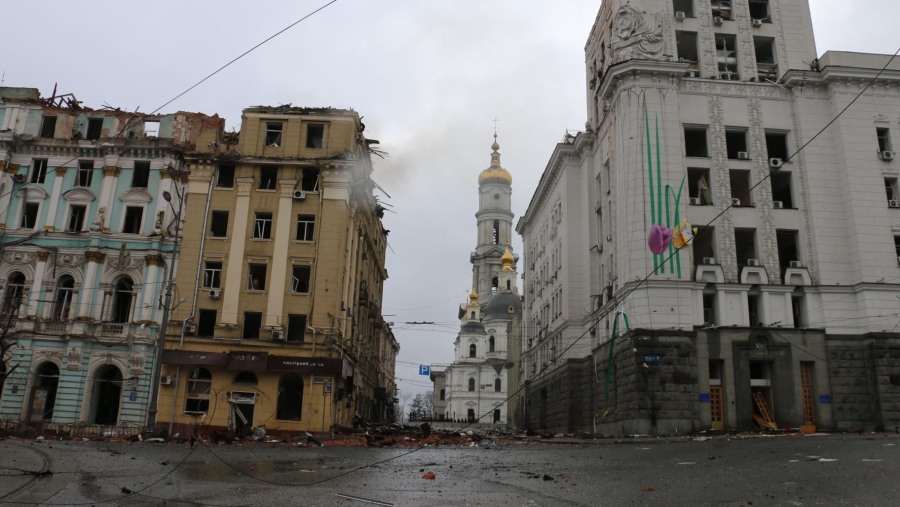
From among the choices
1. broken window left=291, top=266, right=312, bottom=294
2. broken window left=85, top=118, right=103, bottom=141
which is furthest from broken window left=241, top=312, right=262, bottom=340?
broken window left=85, top=118, right=103, bottom=141

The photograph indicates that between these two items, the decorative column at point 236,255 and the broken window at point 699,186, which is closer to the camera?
the decorative column at point 236,255

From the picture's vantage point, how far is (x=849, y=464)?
1247 centimetres

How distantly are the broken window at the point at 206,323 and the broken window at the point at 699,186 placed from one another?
23.8 m

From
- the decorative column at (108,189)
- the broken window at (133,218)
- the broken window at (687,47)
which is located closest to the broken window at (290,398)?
the broken window at (133,218)

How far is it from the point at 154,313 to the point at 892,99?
126ft

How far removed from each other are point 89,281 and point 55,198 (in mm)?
5041

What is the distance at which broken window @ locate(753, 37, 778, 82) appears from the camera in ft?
125

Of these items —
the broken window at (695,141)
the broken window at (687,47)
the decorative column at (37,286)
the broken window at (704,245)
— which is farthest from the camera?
the broken window at (687,47)

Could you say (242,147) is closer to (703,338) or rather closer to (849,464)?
(703,338)

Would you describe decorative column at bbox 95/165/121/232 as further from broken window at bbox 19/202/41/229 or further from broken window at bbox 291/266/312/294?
broken window at bbox 291/266/312/294

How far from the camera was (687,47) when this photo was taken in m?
39.4

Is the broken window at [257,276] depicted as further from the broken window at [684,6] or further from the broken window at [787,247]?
the broken window at [684,6]

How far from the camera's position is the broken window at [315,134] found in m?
36.8

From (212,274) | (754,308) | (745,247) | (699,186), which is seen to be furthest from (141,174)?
(745,247)
